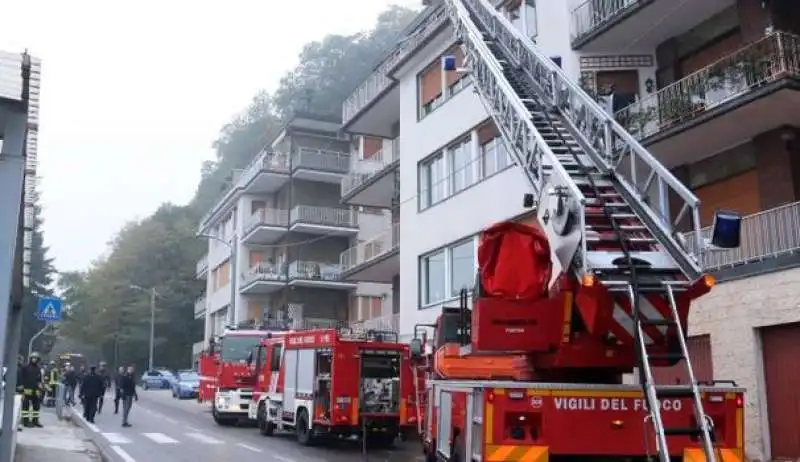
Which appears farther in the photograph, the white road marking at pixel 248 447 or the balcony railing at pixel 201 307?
the balcony railing at pixel 201 307

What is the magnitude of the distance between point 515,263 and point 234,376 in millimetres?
17831

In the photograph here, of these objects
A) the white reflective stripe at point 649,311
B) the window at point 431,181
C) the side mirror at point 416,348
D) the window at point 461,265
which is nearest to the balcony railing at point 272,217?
the window at point 431,181

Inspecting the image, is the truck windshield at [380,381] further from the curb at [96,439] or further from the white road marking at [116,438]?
the white road marking at [116,438]

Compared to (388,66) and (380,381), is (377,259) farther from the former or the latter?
(380,381)

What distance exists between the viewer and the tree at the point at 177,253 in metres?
70.9

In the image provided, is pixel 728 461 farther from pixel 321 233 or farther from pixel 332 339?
pixel 321 233

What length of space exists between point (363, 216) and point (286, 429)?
90.4 feet

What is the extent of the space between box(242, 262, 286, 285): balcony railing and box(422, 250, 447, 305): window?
20.2 meters

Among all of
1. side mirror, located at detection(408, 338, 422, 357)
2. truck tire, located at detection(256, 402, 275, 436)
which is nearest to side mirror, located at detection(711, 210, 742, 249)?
side mirror, located at detection(408, 338, 422, 357)

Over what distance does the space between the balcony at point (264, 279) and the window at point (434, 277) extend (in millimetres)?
20180

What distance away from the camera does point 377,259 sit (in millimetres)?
30969

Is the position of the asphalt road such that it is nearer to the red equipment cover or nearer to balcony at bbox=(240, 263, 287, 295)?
the red equipment cover

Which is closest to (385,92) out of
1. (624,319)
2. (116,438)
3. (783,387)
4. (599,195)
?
(116,438)

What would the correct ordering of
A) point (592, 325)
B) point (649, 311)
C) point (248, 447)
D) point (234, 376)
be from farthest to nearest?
point (234, 376) → point (248, 447) → point (592, 325) → point (649, 311)
